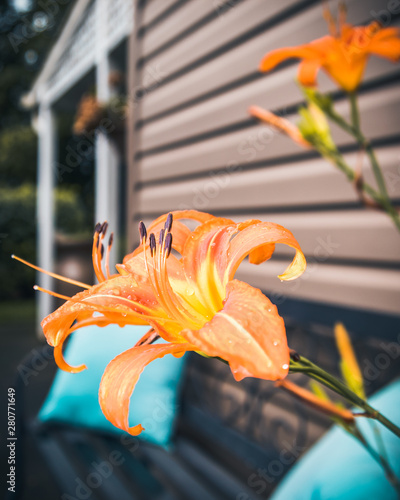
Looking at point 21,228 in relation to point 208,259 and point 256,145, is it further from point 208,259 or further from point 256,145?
point 208,259

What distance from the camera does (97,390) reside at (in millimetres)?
1589

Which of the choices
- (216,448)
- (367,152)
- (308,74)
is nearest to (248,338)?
(308,74)

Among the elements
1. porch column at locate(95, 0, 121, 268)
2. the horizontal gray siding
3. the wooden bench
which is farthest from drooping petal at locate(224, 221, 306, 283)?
porch column at locate(95, 0, 121, 268)

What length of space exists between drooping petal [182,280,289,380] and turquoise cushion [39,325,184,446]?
4.29 feet

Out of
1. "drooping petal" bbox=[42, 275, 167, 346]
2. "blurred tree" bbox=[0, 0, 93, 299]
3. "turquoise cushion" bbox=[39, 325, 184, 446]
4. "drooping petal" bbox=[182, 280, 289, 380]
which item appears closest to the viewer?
"drooping petal" bbox=[182, 280, 289, 380]

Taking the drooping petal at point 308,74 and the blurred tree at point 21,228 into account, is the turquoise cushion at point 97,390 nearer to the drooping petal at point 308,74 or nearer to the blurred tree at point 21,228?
the drooping petal at point 308,74

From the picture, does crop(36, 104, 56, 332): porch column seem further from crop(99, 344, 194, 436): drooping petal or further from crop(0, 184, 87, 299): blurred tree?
crop(99, 344, 194, 436): drooping petal

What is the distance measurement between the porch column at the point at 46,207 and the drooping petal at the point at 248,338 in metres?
4.62

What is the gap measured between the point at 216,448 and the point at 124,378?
1.40 m

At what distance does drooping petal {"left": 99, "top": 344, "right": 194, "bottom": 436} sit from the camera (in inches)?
11.8

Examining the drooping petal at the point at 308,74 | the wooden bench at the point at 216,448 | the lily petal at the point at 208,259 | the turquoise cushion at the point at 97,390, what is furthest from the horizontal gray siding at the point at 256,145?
the lily petal at the point at 208,259

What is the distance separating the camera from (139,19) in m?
2.67

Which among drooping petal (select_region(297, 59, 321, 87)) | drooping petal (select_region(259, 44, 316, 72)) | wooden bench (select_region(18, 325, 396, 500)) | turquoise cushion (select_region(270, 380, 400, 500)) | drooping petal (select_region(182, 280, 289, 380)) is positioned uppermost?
drooping petal (select_region(259, 44, 316, 72))

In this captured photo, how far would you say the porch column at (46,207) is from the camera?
4859 mm
